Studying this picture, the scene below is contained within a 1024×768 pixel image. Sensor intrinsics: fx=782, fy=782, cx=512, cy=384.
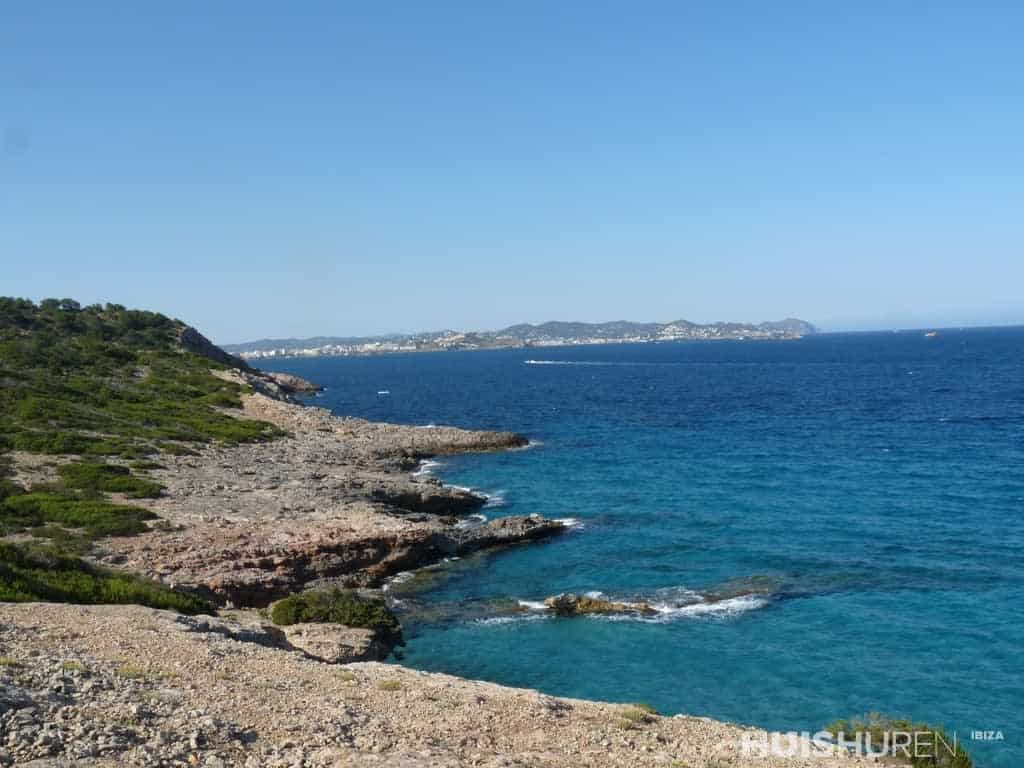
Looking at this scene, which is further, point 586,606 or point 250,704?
point 586,606

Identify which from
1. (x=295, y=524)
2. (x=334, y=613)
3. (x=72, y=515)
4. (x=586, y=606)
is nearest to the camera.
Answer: (x=334, y=613)

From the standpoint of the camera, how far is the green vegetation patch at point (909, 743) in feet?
53.0

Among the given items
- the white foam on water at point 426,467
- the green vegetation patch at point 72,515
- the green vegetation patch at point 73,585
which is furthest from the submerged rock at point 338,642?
the white foam on water at point 426,467

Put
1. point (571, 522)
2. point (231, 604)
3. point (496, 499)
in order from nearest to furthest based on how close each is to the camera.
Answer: point (231, 604) < point (571, 522) < point (496, 499)

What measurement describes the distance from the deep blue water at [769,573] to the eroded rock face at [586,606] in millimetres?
906

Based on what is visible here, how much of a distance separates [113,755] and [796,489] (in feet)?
146

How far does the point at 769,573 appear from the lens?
33719mm

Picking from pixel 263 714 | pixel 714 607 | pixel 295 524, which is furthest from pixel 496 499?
pixel 263 714

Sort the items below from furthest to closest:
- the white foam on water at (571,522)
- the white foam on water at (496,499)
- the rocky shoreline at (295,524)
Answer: the white foam on water at (496,499) < the white foam on water at (571,522) < the rocky shoreline at (295,524)

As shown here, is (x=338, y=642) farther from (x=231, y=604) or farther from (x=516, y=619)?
(x=516, y=619)

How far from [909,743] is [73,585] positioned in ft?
72.3

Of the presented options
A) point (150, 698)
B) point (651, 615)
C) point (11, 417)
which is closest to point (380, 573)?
point (651, 615)

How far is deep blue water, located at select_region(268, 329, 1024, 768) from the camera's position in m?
23.4

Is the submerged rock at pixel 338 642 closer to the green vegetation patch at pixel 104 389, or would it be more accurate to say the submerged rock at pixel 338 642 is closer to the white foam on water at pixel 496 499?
the white foam on water at pixel 496 499
